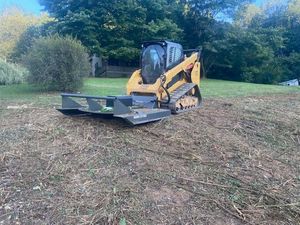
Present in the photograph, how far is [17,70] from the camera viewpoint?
41.0 ft

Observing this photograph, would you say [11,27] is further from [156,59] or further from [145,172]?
[145,172]

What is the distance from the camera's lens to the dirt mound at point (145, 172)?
2.71 metres

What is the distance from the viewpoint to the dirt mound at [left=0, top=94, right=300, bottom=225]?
2709 mm

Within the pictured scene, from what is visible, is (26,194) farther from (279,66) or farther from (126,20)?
(279,66)

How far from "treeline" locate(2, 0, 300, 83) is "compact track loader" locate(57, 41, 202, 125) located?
12654mm

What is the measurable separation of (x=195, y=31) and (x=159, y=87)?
18.8 m

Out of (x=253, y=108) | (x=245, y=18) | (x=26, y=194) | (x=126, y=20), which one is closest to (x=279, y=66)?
(x=245, y=18)

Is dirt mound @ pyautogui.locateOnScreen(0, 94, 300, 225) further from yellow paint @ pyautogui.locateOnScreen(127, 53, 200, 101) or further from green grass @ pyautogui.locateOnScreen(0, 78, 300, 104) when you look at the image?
green grass @ pyautogui.locateOnScreen(0, 78, 300, 104)

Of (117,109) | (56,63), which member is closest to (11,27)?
(56,63)

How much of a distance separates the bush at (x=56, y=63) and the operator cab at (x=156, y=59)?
3843mm

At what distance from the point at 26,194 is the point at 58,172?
0.46m

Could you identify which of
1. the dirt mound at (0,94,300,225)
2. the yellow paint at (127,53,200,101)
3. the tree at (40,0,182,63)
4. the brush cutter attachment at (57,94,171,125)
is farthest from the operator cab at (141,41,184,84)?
the tree at (40,0,182,63)

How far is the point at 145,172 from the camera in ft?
11.2

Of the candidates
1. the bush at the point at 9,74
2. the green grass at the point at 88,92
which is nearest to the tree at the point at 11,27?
the bush at the point at 9,74
